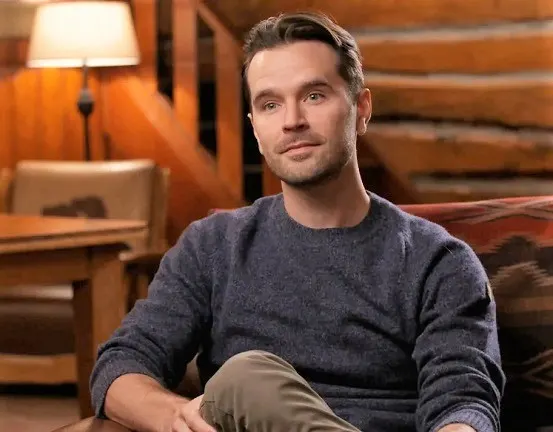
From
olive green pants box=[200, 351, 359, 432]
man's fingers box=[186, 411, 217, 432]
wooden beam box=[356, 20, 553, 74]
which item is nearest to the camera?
olive green pants box=[200, 351, 359, 432]

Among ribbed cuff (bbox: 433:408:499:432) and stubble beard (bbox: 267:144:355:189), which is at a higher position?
stubble beard (bbox: 267:144:355:189)

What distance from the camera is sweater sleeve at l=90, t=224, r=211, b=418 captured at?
159cm

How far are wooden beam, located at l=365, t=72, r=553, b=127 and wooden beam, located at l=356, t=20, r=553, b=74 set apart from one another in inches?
1.5

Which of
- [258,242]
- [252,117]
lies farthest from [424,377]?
[252,117]

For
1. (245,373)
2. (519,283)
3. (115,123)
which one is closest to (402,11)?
(115,123)

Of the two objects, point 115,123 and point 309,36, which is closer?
point 309,36

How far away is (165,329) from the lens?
1.62 metres

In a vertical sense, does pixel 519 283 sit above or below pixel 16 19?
below

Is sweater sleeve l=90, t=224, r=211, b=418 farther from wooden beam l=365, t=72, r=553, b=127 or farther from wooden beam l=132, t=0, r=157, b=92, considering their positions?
wooden beam l=132, t=0, r=157, b=92

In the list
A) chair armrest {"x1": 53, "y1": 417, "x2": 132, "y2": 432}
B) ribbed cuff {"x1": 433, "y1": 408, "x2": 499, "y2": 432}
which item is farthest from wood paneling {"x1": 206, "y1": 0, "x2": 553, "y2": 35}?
chair armrest {"x1": 53, "y1": 417, "x2": 132, "y2": 432}

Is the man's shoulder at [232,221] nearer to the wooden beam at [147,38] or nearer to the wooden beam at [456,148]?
the wooden beam at [456,148]

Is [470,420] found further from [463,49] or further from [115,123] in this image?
[115,123]

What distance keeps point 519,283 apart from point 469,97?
199cm

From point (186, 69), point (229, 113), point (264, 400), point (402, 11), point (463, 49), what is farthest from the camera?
point (186, 69)
